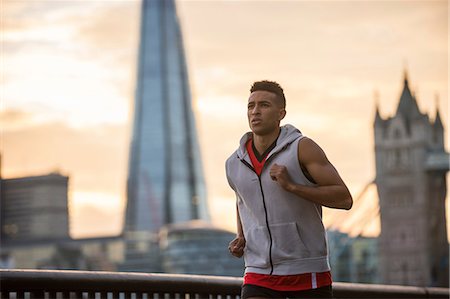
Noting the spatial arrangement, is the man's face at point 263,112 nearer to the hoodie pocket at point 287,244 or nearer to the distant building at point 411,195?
the hoodie pocket at point 287,244

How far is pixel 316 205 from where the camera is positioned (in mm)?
6598

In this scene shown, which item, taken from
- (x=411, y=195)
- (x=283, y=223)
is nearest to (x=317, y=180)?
(x=283, y=223)

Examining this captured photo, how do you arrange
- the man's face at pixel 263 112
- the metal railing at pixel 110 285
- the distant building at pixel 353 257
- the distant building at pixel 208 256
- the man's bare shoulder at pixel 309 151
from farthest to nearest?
the distant building at pixel 208 256 → the distant building at pixel 353 257 → the metal railing at pixel 110 285 → the man's face at pixel 263 112 → the man's bare shoulder at pixel 309 151

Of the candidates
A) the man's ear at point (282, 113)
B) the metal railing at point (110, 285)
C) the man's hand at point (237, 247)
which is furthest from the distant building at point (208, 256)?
the man's ear at point (282, 113)

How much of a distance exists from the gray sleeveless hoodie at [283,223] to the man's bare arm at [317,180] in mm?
55

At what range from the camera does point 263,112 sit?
6.64 meters

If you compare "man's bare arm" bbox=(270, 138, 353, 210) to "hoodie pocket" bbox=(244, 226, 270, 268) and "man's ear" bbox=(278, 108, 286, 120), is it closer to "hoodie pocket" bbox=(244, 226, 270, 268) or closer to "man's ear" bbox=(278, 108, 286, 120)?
"man's ear" bbox=(278, 108, 286, 120)

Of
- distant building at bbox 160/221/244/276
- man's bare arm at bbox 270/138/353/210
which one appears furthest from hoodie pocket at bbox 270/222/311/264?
distant building at bbox 160/221/244/276

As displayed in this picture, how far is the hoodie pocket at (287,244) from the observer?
21.5ft

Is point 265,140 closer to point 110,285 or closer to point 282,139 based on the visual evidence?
point 282,139

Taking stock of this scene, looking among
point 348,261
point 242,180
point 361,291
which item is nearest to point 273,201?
point 242,180

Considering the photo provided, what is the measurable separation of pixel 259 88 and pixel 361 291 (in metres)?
3.85

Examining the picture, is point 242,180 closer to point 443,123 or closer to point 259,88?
point 259,88

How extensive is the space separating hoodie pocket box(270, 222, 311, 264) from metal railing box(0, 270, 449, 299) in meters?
1.39
